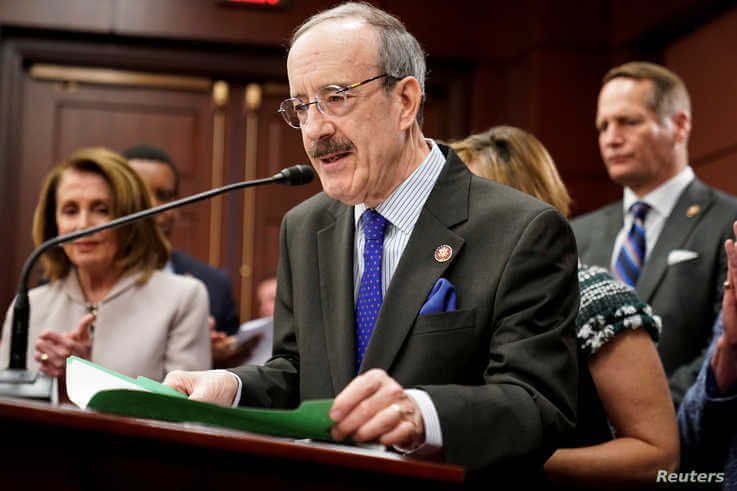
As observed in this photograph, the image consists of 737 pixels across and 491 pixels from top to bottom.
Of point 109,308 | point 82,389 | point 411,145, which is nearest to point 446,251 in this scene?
point 411,145

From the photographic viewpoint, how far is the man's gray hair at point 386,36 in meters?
1.90

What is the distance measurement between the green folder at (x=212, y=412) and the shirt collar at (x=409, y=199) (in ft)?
2.05

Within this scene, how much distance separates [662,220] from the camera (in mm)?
3719

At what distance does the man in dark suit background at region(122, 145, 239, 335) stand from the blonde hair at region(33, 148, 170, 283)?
2.42ft

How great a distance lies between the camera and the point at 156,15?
6074mm

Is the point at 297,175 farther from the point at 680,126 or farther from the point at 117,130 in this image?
the point at 117,130

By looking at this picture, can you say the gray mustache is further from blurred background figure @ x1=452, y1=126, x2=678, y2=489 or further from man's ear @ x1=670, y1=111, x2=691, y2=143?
man's ear @ x1=670, y1=111, x2=691, y2=143

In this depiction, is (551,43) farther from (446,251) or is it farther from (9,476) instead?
(9,476)

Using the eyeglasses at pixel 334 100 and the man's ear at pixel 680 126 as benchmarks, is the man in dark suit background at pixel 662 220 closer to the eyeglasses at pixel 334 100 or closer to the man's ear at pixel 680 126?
the man's ear at pixel 680 126

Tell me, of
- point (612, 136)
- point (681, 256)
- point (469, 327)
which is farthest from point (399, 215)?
point (612, 136)

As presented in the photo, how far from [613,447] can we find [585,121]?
4.16 metres

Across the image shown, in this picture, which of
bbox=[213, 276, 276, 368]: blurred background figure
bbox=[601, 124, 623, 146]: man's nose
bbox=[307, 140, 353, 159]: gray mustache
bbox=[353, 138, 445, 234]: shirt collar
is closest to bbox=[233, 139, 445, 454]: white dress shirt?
bbox=[353, 138, 445, 234]: shirt collar

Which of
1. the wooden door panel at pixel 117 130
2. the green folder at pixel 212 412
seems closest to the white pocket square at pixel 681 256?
the green folder at pixel 212 412

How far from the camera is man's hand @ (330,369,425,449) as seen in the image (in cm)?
137
